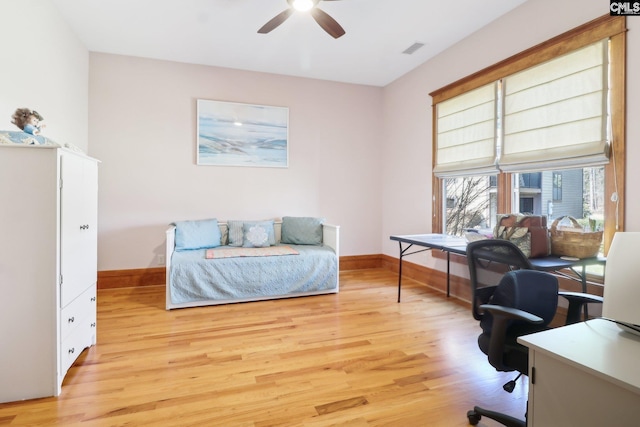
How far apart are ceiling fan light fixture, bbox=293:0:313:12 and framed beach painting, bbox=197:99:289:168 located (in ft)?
6.04

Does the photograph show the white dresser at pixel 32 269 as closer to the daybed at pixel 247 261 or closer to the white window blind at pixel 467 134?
the daybed at pixel 247 261

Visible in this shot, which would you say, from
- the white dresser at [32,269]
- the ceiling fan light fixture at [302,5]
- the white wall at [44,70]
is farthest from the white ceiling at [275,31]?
the white dresser at [32,269]

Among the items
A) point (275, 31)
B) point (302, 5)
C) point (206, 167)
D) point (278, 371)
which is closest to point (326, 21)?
point (302, 5)

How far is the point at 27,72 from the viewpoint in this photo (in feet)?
7.90

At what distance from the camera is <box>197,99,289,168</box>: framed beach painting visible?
4055 mm

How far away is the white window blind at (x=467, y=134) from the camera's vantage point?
3.12m

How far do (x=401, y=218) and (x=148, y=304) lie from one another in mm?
3219

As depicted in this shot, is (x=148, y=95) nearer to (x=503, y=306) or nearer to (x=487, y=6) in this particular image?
(x=487, y=6)

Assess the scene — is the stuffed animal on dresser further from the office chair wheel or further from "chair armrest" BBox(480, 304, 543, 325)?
the office chair wheel

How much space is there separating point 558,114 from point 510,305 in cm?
193

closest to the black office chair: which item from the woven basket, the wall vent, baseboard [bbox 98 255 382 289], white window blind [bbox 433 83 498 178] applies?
the woven basket

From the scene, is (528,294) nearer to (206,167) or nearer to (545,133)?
(545,133)

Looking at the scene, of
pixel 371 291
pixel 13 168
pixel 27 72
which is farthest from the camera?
pixel 371 291

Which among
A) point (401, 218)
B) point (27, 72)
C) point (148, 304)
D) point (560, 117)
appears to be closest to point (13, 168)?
point (27, 72)
